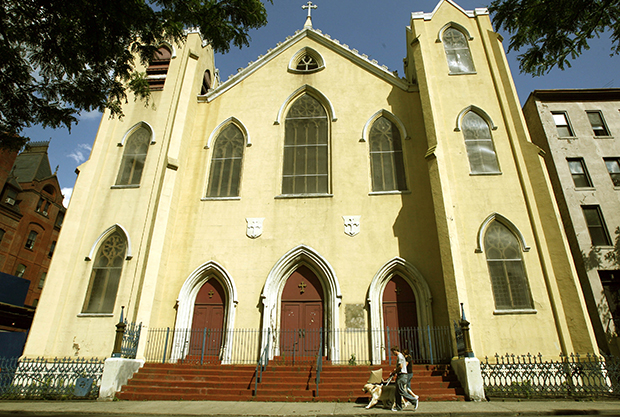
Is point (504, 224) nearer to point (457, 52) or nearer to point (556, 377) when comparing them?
point (556, 377)

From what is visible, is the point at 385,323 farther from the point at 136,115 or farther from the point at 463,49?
the point at 136,115

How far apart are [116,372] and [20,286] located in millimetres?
16514

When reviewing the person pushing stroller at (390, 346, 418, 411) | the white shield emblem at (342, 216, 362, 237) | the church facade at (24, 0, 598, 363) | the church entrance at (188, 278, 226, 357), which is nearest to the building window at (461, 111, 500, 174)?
the church facade at (24, 0, 598, 363)

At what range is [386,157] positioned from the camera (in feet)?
48.3

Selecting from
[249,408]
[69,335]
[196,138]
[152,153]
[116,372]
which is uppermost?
[196,138]

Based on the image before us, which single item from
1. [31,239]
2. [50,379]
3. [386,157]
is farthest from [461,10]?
[31,239]

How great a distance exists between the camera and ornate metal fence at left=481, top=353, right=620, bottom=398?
30.7 ft

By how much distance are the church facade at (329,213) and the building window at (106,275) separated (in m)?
0.04

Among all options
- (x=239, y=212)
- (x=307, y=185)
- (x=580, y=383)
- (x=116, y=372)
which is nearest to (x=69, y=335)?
(x=116, y=372)

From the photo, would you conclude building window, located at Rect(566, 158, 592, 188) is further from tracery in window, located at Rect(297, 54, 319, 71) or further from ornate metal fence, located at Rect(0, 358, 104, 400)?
ornate metal fence, located at Rect(0, 358, 104, 400)

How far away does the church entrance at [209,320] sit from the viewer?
1256cm

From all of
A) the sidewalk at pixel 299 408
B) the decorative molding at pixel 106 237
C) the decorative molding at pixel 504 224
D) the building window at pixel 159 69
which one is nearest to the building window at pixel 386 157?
the decorative molding at pixel 504 224

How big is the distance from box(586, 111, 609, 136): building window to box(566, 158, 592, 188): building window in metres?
2.00

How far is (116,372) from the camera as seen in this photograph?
9.95m
